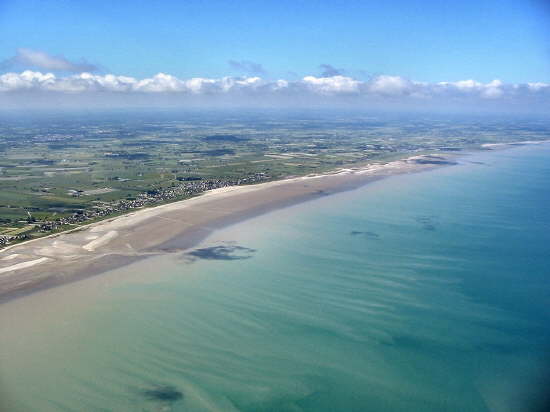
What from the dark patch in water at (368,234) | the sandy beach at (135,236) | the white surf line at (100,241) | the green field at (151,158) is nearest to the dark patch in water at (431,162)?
the green field at (151,158)

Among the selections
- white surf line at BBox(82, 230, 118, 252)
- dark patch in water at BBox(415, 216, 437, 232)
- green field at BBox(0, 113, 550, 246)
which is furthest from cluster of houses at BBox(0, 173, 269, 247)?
dark patch in water at BBox(415, 216, 437, 232)

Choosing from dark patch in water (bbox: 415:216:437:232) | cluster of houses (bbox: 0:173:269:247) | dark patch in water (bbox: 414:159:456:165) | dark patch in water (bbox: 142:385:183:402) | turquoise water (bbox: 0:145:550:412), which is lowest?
dark patch in water (bbox: 142:385:183:402)

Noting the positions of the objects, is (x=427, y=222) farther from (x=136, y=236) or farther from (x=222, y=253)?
(x=136, y=236)

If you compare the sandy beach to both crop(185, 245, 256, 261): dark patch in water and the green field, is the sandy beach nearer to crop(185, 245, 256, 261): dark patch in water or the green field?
crop(185, 245, 256, 261): dark patch in water

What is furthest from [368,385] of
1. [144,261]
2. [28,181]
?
[28,181]

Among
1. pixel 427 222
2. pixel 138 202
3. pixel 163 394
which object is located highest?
pixel 138 202

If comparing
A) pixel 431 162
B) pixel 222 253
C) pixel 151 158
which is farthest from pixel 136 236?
pixel 431 162
